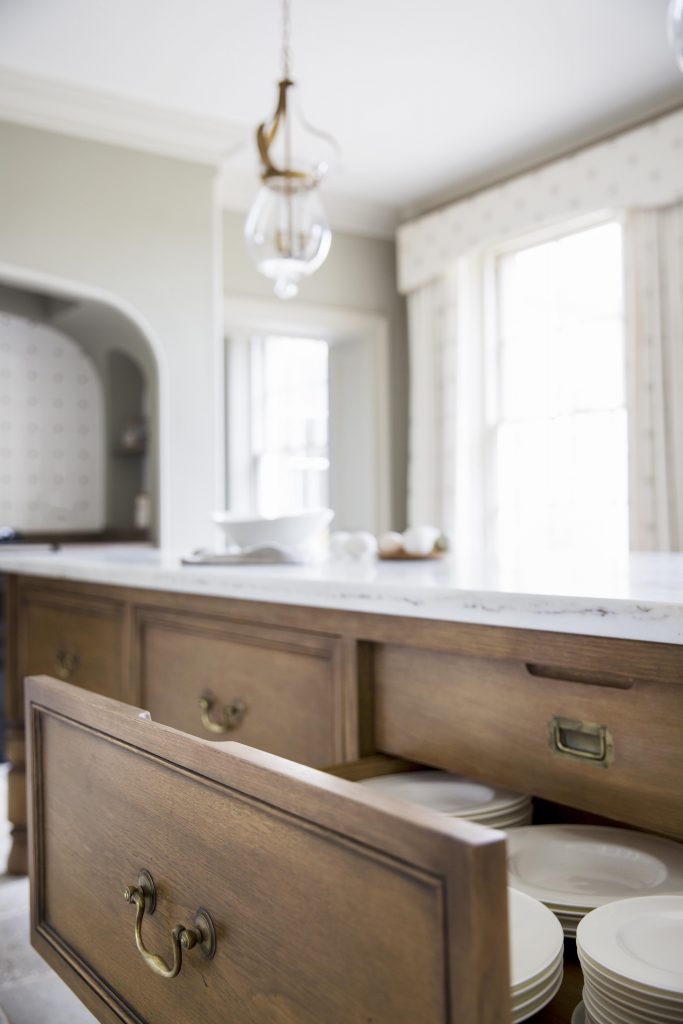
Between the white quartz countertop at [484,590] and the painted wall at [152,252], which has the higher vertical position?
the painted wall at [152,252]

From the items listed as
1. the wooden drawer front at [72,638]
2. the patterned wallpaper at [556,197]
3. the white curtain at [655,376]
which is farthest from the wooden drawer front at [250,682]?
the patterned wallpaper at [556,197]

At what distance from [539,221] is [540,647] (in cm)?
390

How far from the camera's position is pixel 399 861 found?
18.4 inches

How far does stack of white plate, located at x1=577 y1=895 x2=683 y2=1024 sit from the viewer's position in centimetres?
62

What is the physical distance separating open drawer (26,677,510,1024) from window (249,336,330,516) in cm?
484

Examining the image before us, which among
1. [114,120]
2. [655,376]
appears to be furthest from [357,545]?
[114,120]

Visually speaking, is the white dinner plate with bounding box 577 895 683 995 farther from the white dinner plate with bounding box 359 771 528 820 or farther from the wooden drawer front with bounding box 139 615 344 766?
the wooden drawer front with bounding box 139 615 344 766

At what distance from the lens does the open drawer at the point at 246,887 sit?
441 millimetres

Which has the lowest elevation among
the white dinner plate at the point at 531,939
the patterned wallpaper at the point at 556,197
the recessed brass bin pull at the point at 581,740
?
the white dinner plate at the point at 531,939

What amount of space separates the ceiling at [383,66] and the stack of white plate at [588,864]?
307 cm

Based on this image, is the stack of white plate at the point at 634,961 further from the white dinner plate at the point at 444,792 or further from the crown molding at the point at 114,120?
the crown molding at the point at 114,120

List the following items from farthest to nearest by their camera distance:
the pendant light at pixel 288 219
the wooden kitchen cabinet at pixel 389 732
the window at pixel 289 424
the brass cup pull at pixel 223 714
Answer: the window at pixel 289 424, the pendant light at pixel 288 219, the brass cup pull at pixel 223 714, the wooden kitchen cabinet at pixel 389 732

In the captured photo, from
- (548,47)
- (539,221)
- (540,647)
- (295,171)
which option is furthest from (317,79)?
(540,647)

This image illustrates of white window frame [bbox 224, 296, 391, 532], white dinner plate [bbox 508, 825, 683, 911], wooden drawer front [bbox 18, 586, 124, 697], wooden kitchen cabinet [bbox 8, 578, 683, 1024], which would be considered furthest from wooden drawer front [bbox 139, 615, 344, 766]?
white window frame [bbox 224, 296, 391, 532]
